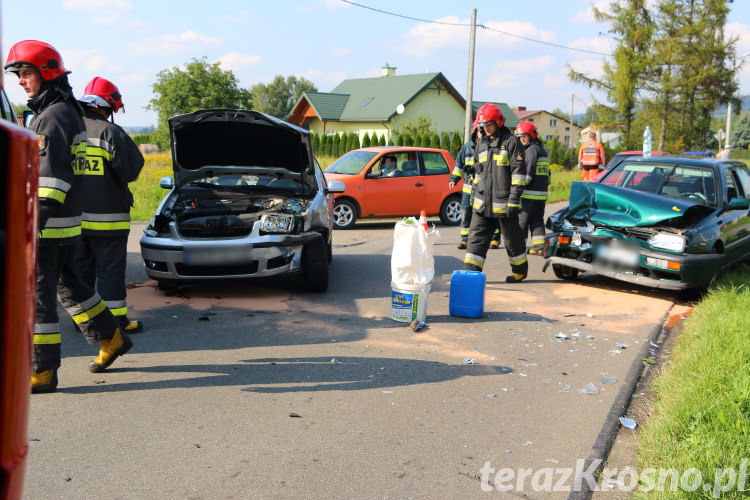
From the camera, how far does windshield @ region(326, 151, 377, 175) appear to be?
13253 millimetres

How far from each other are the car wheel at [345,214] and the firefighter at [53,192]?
877cm

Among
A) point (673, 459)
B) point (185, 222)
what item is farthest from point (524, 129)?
point (673, 459)

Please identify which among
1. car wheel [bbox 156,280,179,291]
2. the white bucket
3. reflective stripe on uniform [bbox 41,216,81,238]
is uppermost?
reflective stripe on uniform [bbox 41,216,81,238]

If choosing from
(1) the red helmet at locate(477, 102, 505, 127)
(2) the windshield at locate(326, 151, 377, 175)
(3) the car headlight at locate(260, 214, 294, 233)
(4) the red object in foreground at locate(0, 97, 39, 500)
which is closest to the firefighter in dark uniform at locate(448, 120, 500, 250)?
(1) the red helmet at locate(477, 102, 505, 127)

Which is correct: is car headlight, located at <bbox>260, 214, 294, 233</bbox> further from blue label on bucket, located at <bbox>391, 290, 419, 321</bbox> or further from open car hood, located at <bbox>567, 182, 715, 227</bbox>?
open car hood, located at <bbox>567, 182, 715, 227</bbox>

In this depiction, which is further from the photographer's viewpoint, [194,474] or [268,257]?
[268,257]

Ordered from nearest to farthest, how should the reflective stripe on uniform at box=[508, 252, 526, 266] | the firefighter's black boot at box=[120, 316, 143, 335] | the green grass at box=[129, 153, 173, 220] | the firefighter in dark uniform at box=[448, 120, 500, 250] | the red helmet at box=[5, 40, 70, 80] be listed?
the red helmet at box=[5, 40, 70, 80]
the firefighter's black boot at box=[120, 316, 143, 335]
the reflective stripe on uniform at box=[508, 252, 526, 266]
the firefighter in dark uniform at box=[448, 120, 500, 250]
the green grass at box=[129, 153, 173, 220]

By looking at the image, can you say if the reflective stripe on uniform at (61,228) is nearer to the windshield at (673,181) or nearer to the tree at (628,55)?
the windshield at (673,181)

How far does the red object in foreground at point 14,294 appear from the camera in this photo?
48.1 inches

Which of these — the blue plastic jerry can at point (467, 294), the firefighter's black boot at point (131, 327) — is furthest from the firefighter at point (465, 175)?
the firefighter's black boot at point (131, 327)

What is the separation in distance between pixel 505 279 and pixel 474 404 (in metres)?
4.33

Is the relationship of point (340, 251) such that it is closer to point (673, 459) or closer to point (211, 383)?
point (211, 383)

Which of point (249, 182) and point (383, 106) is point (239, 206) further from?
point (383, 106)

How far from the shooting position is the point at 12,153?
123 centimetres
